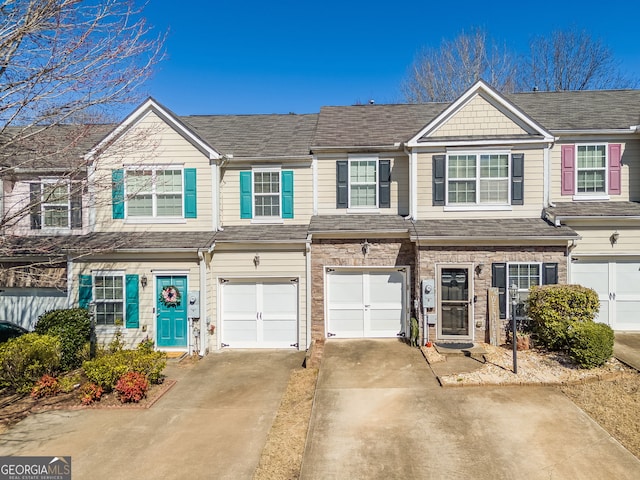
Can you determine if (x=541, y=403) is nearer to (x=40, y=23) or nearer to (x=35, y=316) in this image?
(x=40, y=23)

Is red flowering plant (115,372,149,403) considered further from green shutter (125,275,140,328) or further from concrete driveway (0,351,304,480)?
green shutter (125,275,140,328)

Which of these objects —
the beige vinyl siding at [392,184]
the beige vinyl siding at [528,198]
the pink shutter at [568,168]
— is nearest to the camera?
the beige vinyl siding at [528,198]

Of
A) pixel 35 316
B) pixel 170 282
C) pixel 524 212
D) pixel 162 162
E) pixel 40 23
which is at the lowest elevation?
pixel 35 316

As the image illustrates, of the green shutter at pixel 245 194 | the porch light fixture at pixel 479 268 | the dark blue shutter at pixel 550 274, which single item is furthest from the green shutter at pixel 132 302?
the dark blue shutter at pixel 550 274

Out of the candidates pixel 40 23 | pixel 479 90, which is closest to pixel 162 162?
pixel 40 23

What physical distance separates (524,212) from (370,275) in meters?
5.11

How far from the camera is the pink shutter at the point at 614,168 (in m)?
12.0

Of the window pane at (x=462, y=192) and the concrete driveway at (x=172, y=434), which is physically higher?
the window pane at (x=462, y=192)

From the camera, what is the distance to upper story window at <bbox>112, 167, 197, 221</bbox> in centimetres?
1187

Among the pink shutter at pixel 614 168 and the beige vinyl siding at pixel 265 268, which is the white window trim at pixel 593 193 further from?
the beige vinyl siding at pixel 265 268

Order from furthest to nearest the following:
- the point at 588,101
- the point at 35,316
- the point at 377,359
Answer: the point at 588,101
the point at 35,316
the point at 377,359

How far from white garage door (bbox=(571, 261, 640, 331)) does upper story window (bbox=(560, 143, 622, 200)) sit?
227 cm

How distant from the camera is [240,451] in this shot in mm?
6176

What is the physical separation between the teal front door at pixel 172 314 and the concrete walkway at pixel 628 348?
11.8 m
